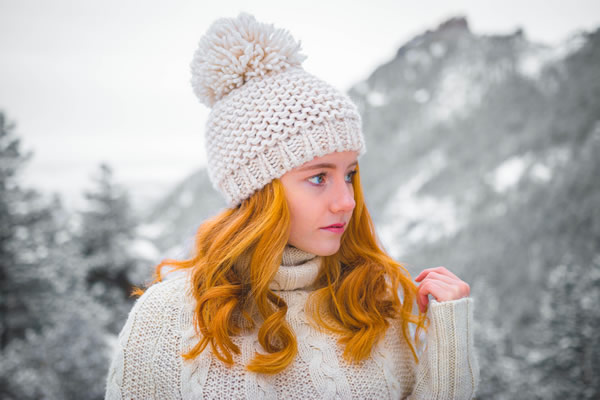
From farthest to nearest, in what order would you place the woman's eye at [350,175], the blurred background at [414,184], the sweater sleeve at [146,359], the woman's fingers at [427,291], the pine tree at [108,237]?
the pine tree at [108,237] < the blurred background at [414,184] < the woman's eye at [350,175] < the woman's fingers at [427,291] < the sweater sleeve at [146,359]

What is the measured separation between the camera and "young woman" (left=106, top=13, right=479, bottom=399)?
1.20 m

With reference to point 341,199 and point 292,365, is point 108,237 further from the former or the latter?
point 341,199

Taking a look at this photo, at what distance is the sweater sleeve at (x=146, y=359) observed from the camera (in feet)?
3.87

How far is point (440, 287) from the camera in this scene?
129cm

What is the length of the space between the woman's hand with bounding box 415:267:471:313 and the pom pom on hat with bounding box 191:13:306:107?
3.21ft

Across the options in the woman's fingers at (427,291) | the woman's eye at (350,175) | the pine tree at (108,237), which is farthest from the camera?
the pine tree at (108,237)

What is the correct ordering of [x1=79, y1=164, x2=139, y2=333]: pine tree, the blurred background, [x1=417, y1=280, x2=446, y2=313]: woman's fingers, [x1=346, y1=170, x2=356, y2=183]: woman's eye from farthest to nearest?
[x1=79, y1=164, x2=139, y2=333]: pine tree, the blurred background, [x1=346, y1=170, x2=356, y2=183]: woman's eye, [x1=417, y1=280, x2=446, y2=313]: woman's fingers

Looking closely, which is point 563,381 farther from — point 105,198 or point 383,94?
point 105,198

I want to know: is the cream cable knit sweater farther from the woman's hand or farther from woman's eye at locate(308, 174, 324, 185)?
woman's eye at locate(308, 174, 324, 185)

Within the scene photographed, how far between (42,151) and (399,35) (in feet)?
13.6

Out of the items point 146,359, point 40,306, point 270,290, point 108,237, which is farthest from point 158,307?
point 108,237

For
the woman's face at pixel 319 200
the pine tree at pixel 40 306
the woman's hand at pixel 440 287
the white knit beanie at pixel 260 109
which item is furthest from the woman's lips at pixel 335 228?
the pine tree at pixel 40 306

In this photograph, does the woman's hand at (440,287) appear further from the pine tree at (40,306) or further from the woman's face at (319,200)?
the pine tree at (40,306)

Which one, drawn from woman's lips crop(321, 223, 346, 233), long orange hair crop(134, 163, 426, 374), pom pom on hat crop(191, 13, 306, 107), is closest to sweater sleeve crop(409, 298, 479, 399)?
long orange hair crop(134, 163, 426, 374)
